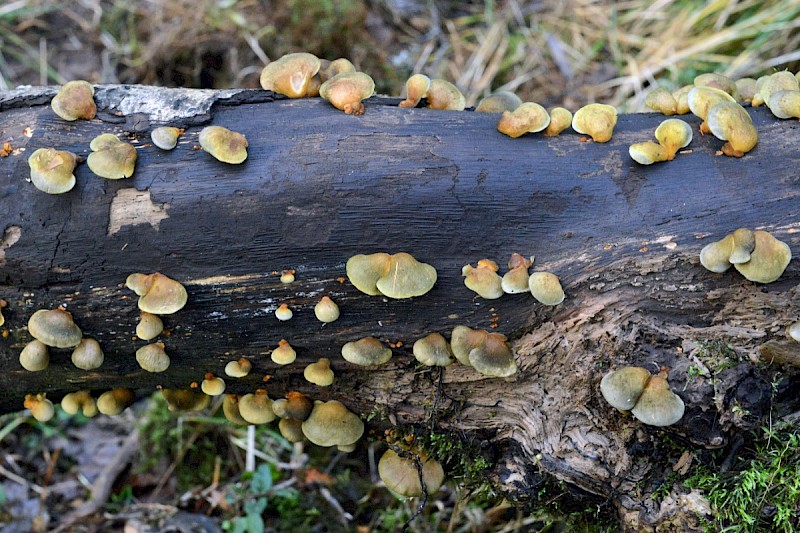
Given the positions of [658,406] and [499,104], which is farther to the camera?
[499,104]

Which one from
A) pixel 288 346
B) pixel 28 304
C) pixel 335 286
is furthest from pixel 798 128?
pixel 28 304

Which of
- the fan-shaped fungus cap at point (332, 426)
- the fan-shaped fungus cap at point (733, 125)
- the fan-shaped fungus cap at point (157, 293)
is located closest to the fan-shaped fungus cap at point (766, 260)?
the fan-shaped fungus cap at point (733, 125)

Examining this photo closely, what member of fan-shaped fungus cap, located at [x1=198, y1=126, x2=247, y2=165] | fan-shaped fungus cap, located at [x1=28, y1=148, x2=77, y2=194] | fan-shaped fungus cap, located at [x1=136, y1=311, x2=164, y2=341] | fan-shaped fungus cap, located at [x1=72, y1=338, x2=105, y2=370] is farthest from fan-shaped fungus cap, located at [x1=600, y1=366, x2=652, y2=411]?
fan-shaped fungus cap, located at [x1=28, y1=148, x2=77, y2=194]

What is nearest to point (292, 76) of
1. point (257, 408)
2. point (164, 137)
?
point (164, 137)

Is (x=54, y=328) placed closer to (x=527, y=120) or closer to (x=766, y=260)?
(x=527, y=120)

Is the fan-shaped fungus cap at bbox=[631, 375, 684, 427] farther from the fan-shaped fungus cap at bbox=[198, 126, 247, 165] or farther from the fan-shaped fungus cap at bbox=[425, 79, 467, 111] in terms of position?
the fan-shaped fungus cap at bbox=[198, 126, 247, 165]

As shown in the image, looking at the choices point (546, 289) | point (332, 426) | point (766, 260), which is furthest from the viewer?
point (332, 426)

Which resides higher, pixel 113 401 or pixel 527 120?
pixel 527 120
